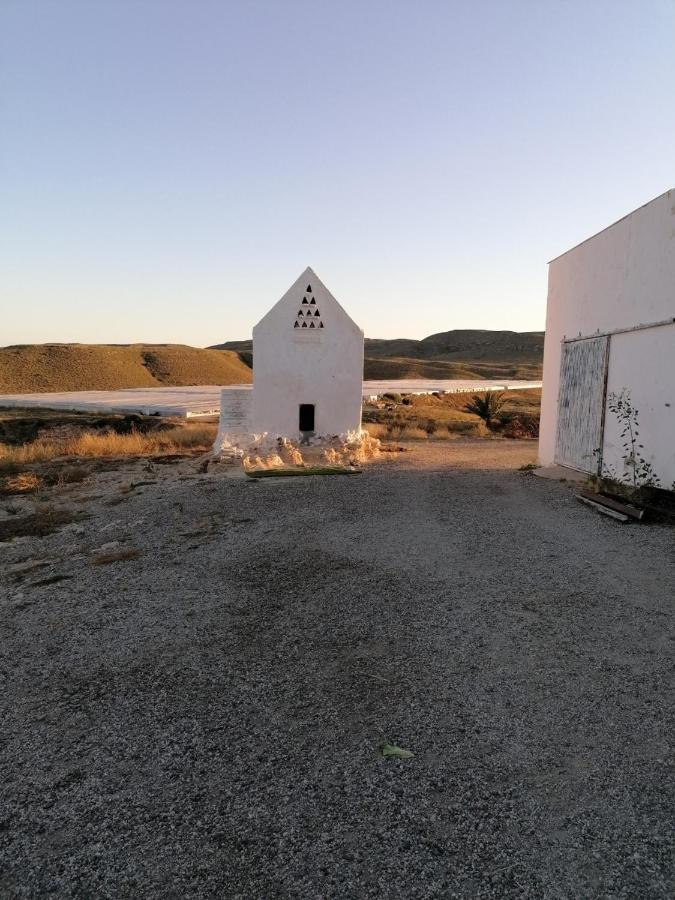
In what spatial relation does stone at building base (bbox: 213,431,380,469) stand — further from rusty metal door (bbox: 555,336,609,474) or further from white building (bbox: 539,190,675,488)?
rusty metal door (bbox: 555,336,609,474)

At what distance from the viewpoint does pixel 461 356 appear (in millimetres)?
104438

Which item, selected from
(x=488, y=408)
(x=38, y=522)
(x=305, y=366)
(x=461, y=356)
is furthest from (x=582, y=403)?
(x=461, y=356)

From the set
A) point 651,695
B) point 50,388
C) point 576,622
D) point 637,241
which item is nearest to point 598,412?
point 637,241

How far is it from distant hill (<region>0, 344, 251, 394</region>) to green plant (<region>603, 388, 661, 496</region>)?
1991 inches

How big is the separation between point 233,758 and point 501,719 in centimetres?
163

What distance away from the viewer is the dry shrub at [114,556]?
755 centimetres

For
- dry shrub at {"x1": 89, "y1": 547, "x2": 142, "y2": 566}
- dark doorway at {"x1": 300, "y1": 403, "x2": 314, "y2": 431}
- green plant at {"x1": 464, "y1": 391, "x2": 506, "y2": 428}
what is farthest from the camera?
green plant at {"x1": 464, "y1": 391, "x2": 506, "y2": 428}

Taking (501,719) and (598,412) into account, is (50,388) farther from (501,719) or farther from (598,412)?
(501,719)

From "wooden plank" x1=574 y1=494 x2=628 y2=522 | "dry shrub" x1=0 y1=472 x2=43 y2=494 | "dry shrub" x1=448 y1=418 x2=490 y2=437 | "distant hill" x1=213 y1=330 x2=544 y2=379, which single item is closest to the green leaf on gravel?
"wooden plank" x1=574 y1=494 x2=628 y2=522

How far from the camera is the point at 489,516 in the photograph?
950cm

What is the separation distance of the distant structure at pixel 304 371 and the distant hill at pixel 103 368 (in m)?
42.7

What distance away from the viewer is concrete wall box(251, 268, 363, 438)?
15.7 metres

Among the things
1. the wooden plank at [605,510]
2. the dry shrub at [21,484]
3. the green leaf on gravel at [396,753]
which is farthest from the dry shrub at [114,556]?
the wooden plank at [605,510]

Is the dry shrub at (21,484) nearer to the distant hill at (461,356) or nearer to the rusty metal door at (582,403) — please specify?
the rusty metal door at (582,403)
